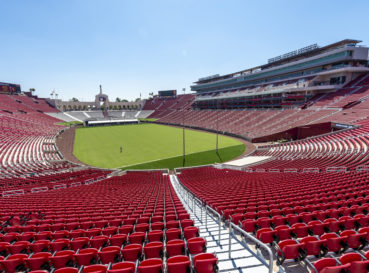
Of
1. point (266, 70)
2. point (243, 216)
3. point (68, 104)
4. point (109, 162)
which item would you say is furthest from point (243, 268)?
point (68, 104)

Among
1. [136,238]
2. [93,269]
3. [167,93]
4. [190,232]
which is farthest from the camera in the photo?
[167,93]

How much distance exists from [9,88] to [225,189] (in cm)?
13337

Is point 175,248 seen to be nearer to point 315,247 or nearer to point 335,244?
point 315,247

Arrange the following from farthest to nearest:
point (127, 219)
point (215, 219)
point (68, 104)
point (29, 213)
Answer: point (68, 104)
point (29, 213)
point (215, 219)
point (127, 219)

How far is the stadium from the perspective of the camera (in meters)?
5.25

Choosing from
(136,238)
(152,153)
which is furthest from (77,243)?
(152,153)

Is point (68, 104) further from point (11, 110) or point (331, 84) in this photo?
point (331, 84)

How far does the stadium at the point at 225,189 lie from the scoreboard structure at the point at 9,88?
13908 millimetres

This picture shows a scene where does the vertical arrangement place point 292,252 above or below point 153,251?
above

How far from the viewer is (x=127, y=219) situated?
842 cm

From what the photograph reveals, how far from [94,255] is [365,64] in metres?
74.3

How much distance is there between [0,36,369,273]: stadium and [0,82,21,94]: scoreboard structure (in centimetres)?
1391

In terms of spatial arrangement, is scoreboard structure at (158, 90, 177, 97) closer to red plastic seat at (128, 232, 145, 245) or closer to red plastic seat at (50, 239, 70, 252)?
red plastic seat at (128, 232, 145, 245)

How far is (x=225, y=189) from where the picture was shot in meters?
14.2
